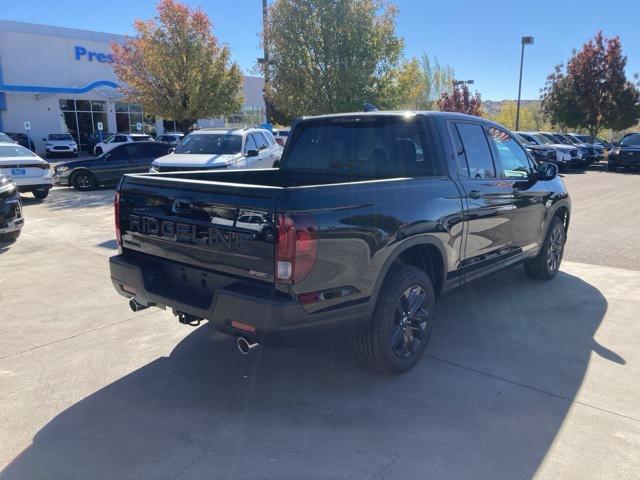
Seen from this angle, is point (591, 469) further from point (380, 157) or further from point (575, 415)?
point (380, 157)

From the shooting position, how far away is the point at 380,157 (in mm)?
4516

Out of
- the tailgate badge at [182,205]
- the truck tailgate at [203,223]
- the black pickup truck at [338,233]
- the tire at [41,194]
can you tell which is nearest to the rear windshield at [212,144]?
the tire at [41,194]

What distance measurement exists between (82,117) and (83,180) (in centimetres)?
2461

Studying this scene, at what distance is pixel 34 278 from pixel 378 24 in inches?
587

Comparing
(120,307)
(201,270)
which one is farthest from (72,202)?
(201,270)

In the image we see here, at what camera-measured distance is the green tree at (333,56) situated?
17.3 m

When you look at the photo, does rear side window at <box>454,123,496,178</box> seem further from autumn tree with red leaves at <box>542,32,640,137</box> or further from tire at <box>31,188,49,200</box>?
autumn tree with red leaves at <box>542,32,640,137</box>

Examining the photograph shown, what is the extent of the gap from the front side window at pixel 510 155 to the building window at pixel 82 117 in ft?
121

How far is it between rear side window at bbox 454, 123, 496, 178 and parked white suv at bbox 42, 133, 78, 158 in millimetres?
31905

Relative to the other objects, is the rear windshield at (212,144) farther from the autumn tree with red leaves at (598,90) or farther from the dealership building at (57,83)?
the autumn tree with red leaves at (598,90)

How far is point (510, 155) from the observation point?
5355 mm

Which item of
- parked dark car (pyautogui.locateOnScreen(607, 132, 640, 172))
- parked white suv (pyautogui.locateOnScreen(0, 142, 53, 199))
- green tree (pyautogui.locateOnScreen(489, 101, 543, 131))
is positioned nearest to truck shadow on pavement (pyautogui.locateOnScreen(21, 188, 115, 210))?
parked white suv (pyautogui.locateOnScreen(0, 142, 53, 199))

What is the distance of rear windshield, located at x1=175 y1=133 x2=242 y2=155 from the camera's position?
12.7 m

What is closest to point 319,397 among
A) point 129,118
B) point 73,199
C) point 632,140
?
point 73,199
